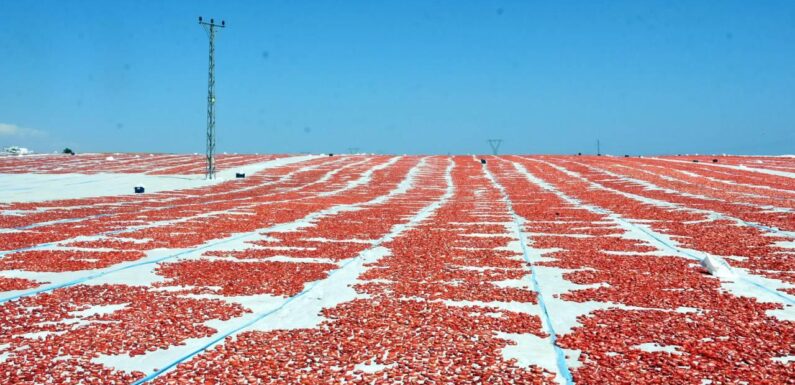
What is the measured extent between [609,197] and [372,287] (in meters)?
22.5

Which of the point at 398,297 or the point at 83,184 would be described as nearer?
the point at 398,297

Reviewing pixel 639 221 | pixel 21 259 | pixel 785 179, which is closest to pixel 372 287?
pixel 21 259

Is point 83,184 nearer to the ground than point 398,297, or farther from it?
nearer to the ground

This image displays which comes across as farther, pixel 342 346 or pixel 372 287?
pixel 372 287

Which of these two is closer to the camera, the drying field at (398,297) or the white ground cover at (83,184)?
the drying field at (398,297)

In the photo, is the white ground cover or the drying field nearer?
the drying field

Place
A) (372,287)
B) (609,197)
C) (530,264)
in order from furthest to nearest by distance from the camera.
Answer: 1. (609,197)
2. (530,264)
3. (372,287)

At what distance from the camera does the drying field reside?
5.96 metres

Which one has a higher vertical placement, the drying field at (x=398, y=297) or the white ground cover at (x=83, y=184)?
the drying field at (x=398, y=297)

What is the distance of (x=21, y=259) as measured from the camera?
1198cm

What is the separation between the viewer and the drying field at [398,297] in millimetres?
5957

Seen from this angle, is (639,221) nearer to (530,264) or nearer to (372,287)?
(530,264)

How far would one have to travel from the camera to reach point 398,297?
9062mm

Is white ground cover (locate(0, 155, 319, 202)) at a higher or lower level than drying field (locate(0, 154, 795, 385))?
lower
